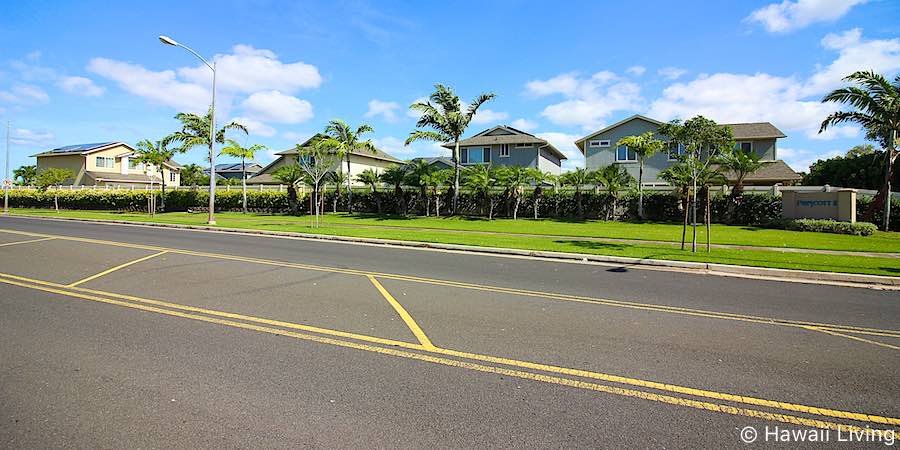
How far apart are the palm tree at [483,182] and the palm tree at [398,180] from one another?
4988mm

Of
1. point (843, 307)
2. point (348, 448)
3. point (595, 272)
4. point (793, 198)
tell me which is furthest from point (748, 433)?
point (793, 198)

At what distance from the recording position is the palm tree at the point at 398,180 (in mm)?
33500

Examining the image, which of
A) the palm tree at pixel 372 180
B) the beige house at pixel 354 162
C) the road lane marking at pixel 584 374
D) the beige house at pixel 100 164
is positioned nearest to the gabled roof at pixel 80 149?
the beige house at pixel 100 164

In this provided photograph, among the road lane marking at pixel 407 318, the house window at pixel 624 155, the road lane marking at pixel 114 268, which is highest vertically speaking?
the house window at pixel 624 155

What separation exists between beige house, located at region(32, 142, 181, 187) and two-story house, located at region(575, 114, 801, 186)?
47182 millimetres

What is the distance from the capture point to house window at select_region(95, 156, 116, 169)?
192ft

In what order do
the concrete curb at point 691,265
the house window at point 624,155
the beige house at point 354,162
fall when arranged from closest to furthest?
the concrete curb at point 691,265
the house window at point 624,155
the beige house at point 354,162

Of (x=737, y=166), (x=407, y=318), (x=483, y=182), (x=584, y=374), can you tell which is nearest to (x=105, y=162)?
(x=483, y=182)

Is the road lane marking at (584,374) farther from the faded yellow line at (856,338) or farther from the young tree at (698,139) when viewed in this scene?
the young tree at (698,139)

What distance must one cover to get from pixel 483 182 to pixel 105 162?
54.3m

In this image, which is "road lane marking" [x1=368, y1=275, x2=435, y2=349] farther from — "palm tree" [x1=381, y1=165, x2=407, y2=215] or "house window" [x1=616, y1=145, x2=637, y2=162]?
"house window" [x1=616, y1=145, x2=637, y2=162]

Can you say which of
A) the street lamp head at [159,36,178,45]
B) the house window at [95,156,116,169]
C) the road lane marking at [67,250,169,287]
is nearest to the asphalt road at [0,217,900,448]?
the road lane marking at [67,250,169,287]

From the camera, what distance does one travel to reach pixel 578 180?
29.5m

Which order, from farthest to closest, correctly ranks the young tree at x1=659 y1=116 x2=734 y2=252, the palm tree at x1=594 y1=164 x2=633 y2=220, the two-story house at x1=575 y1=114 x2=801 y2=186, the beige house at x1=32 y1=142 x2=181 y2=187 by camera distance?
1. the beige house at x1=32 y1=142 x2=181 y2=187
2. the two-story house at x1=575 y1=114 x2=801 y2=186
3. the palm tree at x1=594 y1=164 x2=633 y2=220
4. the young tree at x1=659 y1=116 x2=734 y2=252
